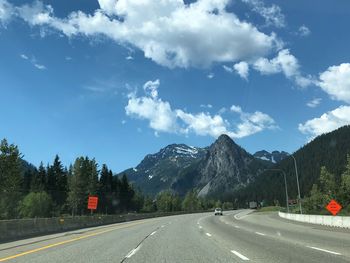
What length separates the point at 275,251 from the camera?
52.7ft

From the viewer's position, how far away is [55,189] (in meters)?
126

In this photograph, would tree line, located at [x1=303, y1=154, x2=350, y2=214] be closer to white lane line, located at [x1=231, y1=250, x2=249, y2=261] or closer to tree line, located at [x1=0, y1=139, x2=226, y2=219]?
tree line, located at [x1=0, y1=139, x2=226, y2=219]

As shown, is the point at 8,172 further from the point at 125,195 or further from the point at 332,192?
the point at 332,192

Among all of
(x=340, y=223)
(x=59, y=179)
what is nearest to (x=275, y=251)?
(x=340, y=223)

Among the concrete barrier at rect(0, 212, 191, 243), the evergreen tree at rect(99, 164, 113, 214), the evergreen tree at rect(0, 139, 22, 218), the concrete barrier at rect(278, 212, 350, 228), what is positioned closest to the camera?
the concrete barrier at rect(0, 212, 191, 243)

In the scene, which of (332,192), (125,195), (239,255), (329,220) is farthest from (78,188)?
(239,255)

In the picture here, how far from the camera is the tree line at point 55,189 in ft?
309

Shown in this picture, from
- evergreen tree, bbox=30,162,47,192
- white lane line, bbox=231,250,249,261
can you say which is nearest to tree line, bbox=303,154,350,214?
evergreen tree, bbox=30,162,47,192

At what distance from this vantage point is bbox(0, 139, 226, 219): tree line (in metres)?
94.1

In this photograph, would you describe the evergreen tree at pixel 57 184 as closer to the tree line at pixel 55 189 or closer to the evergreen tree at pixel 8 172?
the tree line at pixel 55 189

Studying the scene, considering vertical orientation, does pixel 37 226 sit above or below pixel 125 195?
below

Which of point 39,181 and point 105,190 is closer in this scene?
point 39,181

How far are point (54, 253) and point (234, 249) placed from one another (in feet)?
19.5

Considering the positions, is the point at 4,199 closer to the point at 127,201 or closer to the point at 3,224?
the point at 127,201
